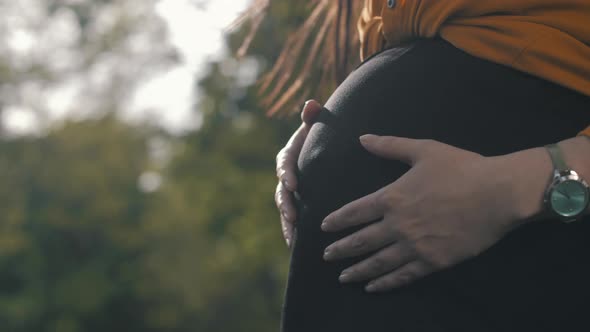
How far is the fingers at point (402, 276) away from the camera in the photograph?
4.28ft

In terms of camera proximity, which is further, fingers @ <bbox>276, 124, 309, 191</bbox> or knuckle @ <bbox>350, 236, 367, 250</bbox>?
fingers @ <bbox>276, 124, 309, 191</bbox>

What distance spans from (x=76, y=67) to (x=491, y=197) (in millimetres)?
26157

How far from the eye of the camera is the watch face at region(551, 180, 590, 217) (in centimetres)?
126

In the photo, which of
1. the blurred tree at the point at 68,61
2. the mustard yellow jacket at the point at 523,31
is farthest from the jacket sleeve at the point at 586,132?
the blurred tree at the point at 68,61

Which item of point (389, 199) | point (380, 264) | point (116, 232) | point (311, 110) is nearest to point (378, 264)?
point (380, 264)

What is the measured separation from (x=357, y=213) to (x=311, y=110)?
14.7 inches

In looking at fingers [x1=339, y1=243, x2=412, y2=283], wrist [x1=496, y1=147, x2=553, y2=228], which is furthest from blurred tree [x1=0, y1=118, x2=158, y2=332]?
wrist [x1=496, y1=147, x2=553, y2=228]

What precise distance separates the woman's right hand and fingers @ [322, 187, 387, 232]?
19 cm

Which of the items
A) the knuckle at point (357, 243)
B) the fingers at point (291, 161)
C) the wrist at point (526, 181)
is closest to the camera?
the wrist at point (526, 181)

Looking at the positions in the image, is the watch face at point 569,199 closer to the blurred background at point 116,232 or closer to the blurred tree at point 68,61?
the blurred background at point 116,232

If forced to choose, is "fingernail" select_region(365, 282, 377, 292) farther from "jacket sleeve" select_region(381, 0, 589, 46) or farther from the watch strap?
"jacket sleeve" select_region(381, 0, 589, 46)

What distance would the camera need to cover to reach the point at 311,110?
5.53 feet

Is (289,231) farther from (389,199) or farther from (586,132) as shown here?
(586,132)

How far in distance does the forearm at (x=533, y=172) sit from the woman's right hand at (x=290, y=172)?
1.52 feet
